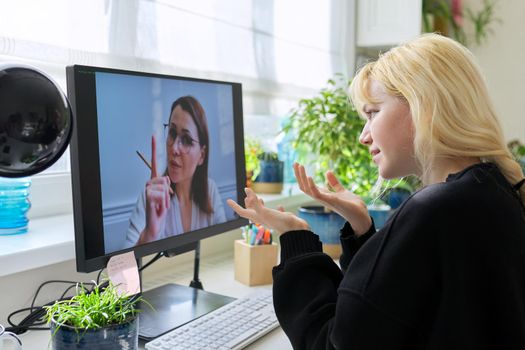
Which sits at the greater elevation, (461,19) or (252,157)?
(461,19)

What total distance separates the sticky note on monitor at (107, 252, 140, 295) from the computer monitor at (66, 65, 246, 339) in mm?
15

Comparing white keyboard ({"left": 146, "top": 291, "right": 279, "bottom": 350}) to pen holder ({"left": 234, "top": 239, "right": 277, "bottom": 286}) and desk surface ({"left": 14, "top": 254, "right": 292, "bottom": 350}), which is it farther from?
pen holder ({"left": 234, "top": 239, "right": 277, "bottom": 286})

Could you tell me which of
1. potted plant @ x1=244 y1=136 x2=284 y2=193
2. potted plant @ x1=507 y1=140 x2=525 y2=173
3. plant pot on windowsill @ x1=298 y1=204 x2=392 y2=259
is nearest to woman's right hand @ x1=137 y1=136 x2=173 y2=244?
plant pot on windowsill @ x1=298 y1=204 x2=392 y2=259

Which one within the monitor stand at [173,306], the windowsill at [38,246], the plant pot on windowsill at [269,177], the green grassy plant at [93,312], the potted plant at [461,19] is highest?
the potted plant at [461,19]

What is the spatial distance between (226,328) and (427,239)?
1.48 feet

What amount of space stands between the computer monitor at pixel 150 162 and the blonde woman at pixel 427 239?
200 millimetres

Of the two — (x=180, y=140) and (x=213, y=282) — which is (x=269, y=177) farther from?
(x=180, y=140)

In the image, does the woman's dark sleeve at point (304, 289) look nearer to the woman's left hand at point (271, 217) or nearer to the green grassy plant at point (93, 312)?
the woman's left hand at point (271, 217)

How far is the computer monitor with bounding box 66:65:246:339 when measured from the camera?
934 mm

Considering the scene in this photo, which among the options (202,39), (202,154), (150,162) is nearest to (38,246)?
(150,162)

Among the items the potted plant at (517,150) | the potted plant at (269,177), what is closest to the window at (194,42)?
the potted plant at (269,177)

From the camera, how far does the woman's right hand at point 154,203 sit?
1.06 meters

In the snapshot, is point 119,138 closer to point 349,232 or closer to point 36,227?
point 36,227

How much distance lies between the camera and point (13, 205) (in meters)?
1.18
